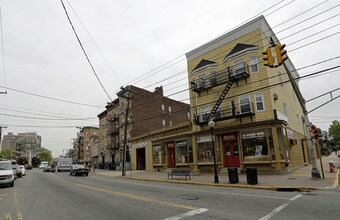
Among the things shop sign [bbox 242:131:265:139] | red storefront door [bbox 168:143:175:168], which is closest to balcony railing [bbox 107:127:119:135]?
red storefront door [bbox 168:143:175:168]

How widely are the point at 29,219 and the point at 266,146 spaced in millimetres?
18239

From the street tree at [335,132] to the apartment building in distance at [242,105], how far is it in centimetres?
7530

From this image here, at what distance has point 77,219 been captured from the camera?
7496 mm

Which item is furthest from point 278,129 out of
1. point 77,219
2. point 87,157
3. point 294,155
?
point 87,157

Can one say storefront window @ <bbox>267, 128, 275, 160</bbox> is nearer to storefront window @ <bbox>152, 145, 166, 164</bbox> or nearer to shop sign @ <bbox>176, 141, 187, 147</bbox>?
shop sign @ <bbox>176, 141, 187, 147</bbox>

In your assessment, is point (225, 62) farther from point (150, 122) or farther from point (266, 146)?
point (150, 122)

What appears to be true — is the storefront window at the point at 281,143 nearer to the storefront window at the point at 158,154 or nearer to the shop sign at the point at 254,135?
the shop sign at the point at 254,135

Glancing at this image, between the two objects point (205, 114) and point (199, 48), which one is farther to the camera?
point (199, 48)

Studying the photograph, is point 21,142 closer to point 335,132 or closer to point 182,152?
point 182,152

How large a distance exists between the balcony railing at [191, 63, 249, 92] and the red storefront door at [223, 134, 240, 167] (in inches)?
221

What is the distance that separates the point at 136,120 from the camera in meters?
45.3

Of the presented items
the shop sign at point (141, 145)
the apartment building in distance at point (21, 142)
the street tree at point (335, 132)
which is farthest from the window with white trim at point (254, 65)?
the apartment building in distance at point (21, 142)

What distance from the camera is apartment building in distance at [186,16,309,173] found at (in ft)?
68.8

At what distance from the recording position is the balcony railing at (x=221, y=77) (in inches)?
897
